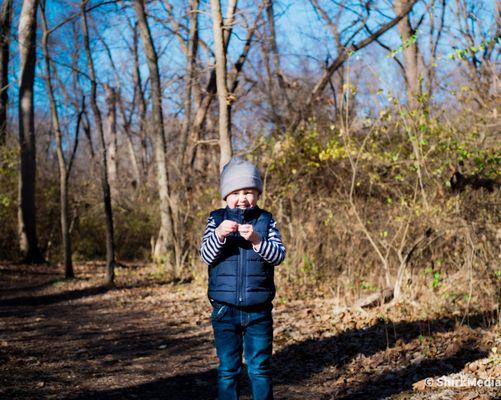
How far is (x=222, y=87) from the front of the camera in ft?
29.0

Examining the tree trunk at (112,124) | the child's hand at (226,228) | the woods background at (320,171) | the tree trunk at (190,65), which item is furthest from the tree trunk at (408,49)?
the tree trunk at (112,124)

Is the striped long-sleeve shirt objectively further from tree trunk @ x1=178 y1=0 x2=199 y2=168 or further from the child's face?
tree trunk @ x1=178 y1=0 x2=199 y2=168

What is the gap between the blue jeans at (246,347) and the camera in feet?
11.5

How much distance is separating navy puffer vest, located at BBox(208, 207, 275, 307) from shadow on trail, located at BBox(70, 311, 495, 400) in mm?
1415

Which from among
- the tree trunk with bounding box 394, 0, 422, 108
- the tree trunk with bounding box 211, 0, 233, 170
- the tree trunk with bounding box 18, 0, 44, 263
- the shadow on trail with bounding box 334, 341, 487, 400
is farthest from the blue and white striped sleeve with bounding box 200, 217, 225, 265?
the tree trunk with bounding box 18, 0, 44, 263

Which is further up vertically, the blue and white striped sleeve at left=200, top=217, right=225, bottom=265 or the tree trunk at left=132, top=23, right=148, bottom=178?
the tree trunk at left=132, top=23, right=148, bottom=178

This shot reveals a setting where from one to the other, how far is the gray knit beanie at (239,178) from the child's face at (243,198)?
4 cm

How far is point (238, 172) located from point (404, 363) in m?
2.59

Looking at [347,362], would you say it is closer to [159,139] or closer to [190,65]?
[159,139]

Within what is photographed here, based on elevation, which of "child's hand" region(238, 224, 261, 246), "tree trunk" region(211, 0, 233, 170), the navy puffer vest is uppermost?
"tree trunk" region(211, 0, 233, 170)

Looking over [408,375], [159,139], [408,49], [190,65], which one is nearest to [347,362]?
[408,375]

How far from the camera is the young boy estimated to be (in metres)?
3.48

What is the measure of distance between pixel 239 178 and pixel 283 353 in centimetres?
282

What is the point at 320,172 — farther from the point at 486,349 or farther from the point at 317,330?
the point at 486,349
